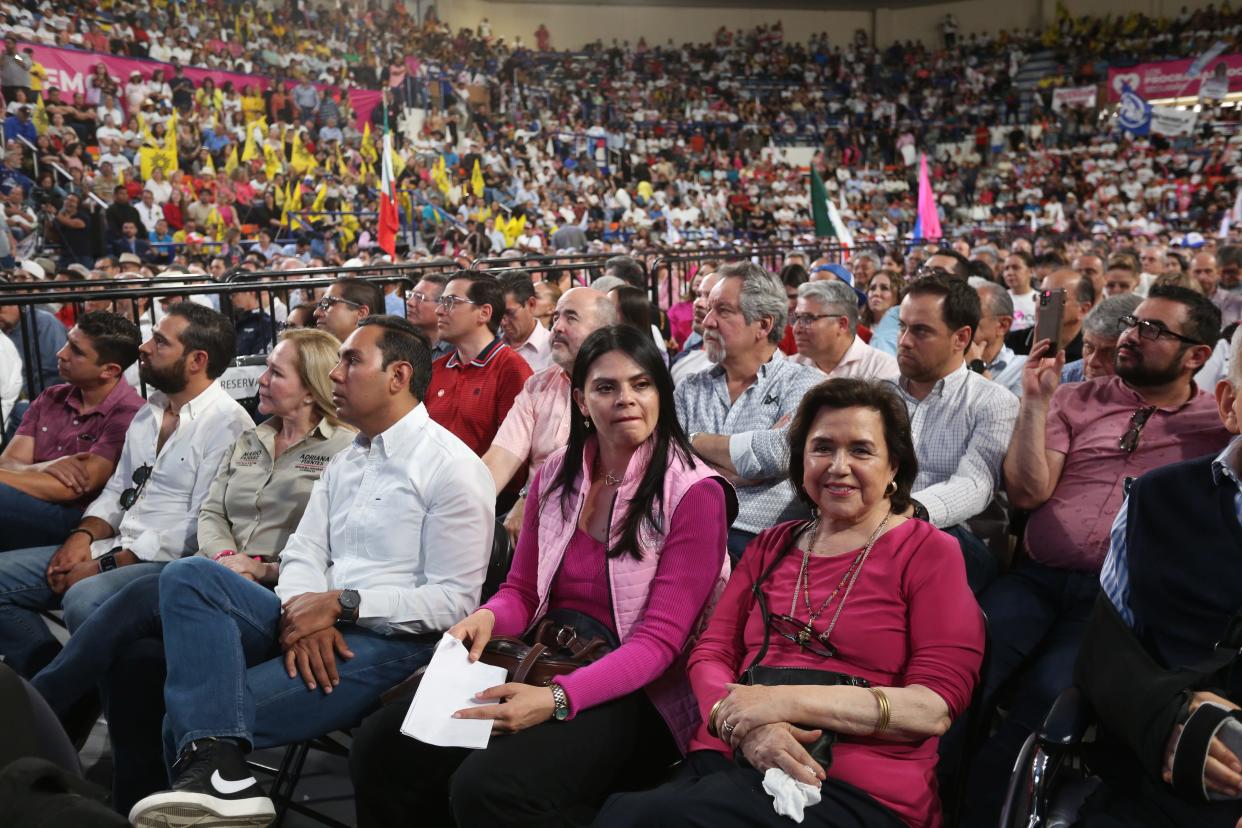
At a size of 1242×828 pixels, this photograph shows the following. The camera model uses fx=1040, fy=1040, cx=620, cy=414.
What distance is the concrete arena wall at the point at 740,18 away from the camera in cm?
2783

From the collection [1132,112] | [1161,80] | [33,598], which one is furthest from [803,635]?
[1161,80]

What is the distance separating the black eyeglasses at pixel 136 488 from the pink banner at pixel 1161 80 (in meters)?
25.9

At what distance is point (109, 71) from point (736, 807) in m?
16.5

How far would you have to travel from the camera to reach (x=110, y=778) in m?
3.20

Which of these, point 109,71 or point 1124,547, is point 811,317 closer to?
point 1124,547

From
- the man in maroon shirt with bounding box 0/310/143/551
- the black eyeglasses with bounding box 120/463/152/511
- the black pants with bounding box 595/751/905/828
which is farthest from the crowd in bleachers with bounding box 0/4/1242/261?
the black pants with bounding box 595/751/905/828

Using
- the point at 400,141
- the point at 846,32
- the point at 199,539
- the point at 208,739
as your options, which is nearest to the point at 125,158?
the point at 400,141

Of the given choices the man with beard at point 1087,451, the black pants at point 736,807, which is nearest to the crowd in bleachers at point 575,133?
the man with beard at point 1087,451

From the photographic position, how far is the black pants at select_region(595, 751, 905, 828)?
1855mm

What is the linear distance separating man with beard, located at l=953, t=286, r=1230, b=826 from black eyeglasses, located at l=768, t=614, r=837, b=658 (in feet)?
2.71

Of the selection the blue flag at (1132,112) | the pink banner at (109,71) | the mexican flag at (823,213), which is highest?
the pink banner at (109,71)

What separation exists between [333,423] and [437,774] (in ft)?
4.55

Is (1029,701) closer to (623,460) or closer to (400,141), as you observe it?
(623,460)

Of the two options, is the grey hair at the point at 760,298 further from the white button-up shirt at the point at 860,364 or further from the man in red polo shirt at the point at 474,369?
the man in red polo shirt at the point at 474,369
